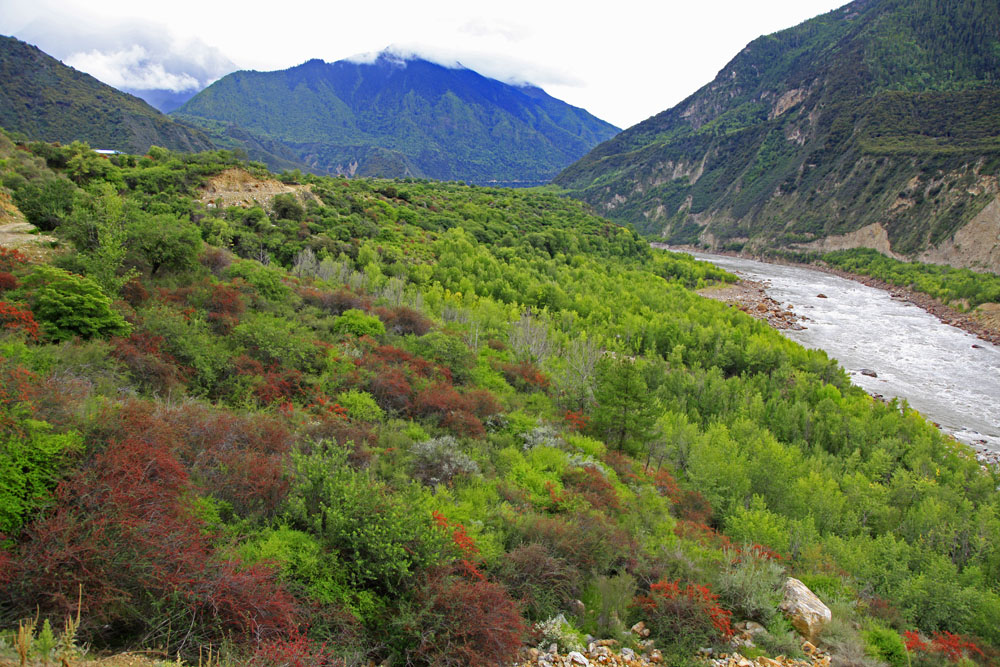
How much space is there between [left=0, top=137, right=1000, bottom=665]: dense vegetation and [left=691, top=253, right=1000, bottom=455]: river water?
609 cm

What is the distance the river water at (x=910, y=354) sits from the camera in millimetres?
27952

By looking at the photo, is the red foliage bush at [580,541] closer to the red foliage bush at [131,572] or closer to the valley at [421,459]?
the valley at [421,459]

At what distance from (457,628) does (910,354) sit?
45.5m

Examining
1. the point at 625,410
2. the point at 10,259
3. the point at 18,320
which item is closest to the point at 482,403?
the point at 625,410

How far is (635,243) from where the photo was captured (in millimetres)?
71750

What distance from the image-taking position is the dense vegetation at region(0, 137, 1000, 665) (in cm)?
544

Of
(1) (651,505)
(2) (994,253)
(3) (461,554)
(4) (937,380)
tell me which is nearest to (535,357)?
(1) (651,505)

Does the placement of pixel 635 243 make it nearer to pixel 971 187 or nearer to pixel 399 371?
pixel 971 187

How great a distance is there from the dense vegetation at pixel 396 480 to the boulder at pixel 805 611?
0.84ft

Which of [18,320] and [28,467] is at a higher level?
[18,320]

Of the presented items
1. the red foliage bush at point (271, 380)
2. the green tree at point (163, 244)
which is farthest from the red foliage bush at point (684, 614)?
the green tree at point (163, 244)

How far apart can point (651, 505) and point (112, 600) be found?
1167 cm

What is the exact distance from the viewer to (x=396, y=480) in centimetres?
952

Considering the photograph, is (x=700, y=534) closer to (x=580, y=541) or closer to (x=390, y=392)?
(x=580, y=541)
